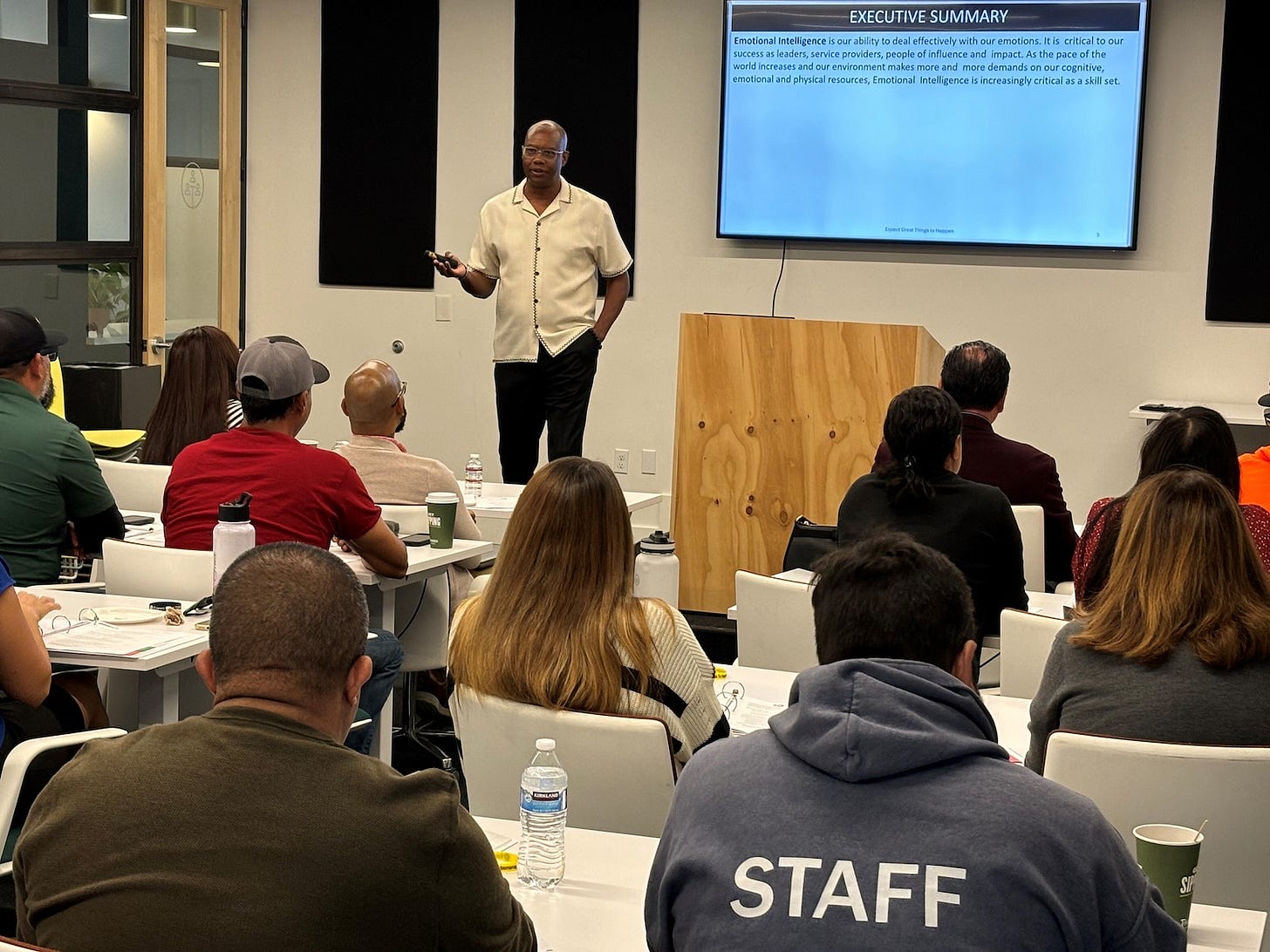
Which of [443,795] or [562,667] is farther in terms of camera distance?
[562,667]

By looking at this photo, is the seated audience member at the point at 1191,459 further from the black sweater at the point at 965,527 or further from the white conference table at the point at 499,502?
the white conference table at the point at 499,502

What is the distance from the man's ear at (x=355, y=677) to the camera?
1.74 metres

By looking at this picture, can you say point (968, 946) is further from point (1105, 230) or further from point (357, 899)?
point (1105, 230)

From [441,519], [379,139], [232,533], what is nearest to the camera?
[232,533]

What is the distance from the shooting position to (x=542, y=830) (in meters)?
2.21

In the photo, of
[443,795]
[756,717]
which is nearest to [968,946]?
[443,795]

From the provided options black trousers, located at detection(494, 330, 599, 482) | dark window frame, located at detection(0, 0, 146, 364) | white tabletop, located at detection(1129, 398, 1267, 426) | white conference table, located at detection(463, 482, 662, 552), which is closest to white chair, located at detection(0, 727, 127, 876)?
white conference table, located at detection(463, 482, 662, 552)

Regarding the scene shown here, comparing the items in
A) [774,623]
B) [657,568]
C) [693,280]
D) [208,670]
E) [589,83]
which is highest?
[589,83]

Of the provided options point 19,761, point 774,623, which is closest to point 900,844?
point 19,761

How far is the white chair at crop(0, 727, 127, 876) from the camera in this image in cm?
255

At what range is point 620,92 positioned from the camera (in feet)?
26.5

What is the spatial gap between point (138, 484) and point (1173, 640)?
12.1 ft

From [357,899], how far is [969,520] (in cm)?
259

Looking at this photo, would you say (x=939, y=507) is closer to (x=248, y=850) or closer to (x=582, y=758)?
(x=582, y=758)
